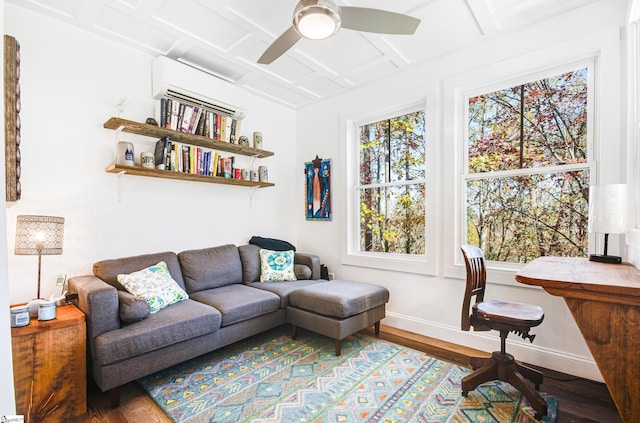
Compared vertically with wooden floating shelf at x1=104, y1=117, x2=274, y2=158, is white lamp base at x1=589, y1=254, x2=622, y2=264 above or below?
below

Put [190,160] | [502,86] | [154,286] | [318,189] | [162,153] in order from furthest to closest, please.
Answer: [318,189] → [190,160] → [162,153] → [502,86] → [154,286]

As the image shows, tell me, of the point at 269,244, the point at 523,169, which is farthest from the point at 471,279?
the point at 269,244

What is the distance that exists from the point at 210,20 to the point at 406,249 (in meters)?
2.73

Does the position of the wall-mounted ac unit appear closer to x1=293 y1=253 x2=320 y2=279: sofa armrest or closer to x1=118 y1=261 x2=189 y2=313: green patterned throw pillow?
x1=118 y1=261 x2=189 y2=313: green patterned throw pillow

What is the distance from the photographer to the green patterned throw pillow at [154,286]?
2352 mm

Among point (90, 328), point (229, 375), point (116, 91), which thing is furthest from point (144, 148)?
point (229, 375)

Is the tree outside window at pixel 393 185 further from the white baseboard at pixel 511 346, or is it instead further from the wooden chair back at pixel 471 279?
→ the wooden chair back at pixel 471 279

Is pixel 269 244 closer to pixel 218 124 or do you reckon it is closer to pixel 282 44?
pixel 218 124

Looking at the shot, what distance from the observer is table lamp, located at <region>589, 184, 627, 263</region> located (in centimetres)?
186

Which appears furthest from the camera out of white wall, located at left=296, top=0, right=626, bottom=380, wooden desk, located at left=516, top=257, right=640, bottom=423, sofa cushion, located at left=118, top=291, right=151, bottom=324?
white wall, located at left=296, top=0, right=626, bottom=380

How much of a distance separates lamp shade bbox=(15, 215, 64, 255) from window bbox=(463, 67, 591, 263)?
126 inches

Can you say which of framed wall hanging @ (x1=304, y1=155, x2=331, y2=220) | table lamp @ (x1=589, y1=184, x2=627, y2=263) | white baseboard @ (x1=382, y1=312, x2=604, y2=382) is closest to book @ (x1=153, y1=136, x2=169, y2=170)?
framed wall hanging @ (x1=304, y1=155, x2=331, y2=220)

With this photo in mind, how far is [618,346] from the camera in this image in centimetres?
122

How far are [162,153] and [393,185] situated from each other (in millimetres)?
2322
